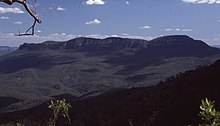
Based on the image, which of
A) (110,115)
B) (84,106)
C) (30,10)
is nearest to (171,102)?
(110,115)

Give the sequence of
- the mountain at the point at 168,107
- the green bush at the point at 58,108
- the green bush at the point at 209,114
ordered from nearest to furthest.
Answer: the green bush at the point at 209,114 < the green bush at the point at 58,108 < the mountain at the point at 168,107

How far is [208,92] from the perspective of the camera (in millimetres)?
45219

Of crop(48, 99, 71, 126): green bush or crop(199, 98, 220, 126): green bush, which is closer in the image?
crop(199, 98, 220, 126): green bush

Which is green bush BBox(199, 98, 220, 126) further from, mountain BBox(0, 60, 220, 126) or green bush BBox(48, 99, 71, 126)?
mountain BBox(0, 60, 220, 126)

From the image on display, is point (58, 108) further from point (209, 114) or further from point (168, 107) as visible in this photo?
point (168, 107)

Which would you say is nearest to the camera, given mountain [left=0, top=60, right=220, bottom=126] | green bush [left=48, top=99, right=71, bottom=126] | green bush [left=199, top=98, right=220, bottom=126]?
green bush [left=199, top=98, right=220, bottom=126]

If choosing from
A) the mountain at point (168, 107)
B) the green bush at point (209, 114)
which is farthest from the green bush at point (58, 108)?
the mountain at point (168, 107)

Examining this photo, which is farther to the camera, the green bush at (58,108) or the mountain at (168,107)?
the mountain at (168,107)

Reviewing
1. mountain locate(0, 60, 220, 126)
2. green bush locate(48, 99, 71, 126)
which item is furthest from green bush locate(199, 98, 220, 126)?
mountain locate(0, 60, 220, 126)

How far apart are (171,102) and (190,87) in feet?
14.9

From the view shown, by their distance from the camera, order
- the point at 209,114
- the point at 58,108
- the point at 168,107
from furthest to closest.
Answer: the point at 168,107
the point at 58,108
the point at 209,114

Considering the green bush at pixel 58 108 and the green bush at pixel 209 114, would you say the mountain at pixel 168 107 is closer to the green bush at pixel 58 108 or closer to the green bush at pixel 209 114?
the green bush at pixel 58 108

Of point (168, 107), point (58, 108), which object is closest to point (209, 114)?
point (58, 108)

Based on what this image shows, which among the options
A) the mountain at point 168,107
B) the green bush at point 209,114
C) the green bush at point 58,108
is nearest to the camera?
the green bush at point 209,114
